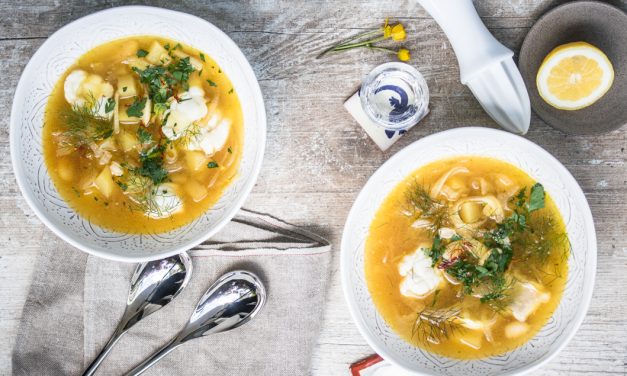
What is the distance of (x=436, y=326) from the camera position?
87.2 inches

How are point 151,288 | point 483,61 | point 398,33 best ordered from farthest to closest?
point 151,288 < point 398,33 < point 483,61

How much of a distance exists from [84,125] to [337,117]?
98 centimetres

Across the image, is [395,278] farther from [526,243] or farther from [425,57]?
[425,57]

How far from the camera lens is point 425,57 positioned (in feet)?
7.59

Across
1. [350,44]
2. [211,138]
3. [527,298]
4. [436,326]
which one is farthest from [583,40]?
[211,138]

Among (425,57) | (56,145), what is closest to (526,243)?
(425,57)

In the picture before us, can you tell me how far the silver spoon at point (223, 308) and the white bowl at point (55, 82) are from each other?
321mm

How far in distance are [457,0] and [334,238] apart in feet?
3.44

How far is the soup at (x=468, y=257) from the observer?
2160 millimetres

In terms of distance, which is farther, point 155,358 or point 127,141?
point 155,358

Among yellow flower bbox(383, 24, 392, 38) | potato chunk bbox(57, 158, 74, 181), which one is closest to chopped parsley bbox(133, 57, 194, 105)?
potato chunk bbox(57, 158, 74, 181)

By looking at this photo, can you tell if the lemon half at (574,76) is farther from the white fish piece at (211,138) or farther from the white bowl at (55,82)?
the white fish piece at (211,138)

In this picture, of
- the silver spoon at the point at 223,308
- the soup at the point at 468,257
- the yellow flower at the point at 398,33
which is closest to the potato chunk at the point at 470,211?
the soup at the point at 468,257

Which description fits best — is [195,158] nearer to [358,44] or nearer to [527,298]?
[358,44]
